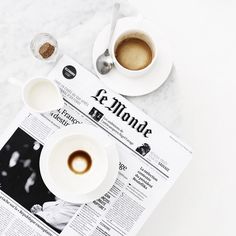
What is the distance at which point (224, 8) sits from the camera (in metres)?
0.88

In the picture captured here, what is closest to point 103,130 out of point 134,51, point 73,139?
point 73,139

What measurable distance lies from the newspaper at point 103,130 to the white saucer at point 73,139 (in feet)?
0.07

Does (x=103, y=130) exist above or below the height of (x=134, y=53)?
below

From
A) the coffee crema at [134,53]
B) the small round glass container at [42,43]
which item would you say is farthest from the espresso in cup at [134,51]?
the small round glass container at [42,43]

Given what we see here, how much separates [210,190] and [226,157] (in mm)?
78

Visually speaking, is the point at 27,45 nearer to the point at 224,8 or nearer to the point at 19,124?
the point at 19,124

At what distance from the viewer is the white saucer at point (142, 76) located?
2.59 feet

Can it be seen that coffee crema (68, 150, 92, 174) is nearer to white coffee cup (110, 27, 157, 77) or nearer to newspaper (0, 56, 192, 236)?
newspaper (0, 56, 192, 236)

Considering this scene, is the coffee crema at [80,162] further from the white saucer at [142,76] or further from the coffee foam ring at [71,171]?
the white saucer at [142,76]

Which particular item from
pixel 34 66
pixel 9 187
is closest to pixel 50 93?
pixel 34 66

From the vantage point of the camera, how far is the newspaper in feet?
2.65

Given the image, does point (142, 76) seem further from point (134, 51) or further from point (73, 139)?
point (73, 139)

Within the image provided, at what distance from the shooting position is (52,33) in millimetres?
811

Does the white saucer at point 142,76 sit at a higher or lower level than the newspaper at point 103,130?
higher
